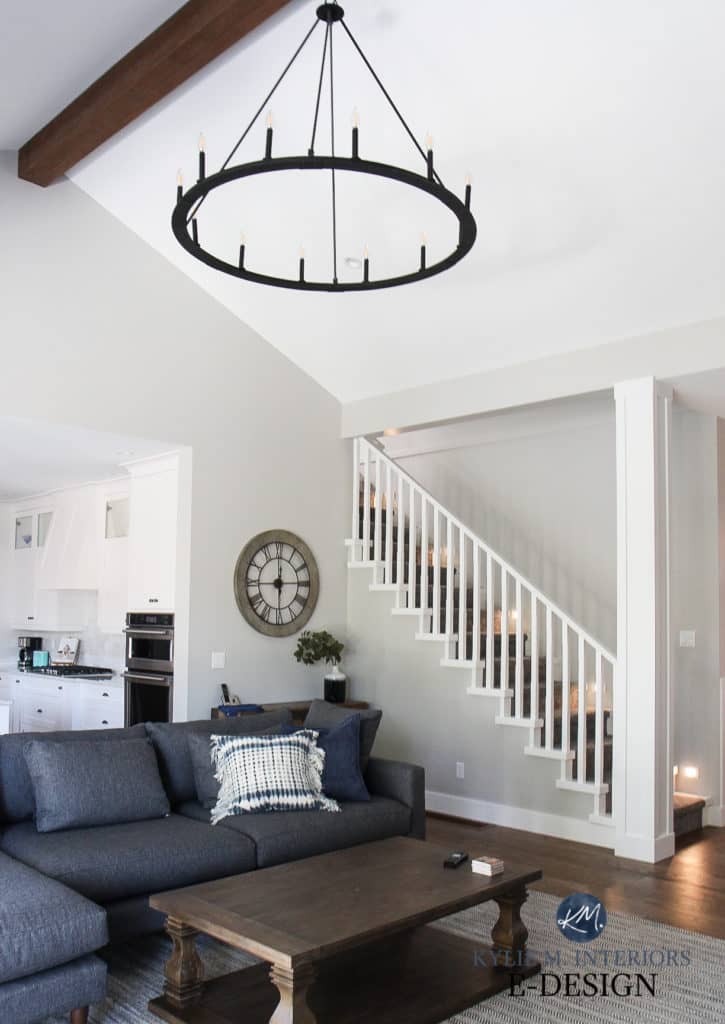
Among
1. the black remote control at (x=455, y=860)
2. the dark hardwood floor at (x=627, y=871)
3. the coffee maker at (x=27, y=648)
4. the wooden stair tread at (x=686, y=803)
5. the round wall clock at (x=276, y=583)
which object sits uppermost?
the round wall clock at (x=276, y=583)

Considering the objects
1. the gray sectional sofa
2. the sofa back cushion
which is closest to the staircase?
the gray sectional sofa

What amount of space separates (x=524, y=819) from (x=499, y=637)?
139 cm

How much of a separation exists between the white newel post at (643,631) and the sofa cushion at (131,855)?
240cm

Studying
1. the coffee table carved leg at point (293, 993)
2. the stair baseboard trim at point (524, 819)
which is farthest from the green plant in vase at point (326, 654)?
the coffee table carved leg at point (293, 993)

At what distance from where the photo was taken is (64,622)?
830cm

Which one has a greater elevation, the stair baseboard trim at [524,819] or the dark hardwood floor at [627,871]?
the stair baseboard trim at [524,819]

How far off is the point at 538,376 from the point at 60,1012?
176 inches

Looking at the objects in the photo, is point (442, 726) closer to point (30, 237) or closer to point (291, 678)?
point (291, 678)

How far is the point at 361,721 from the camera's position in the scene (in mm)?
4773

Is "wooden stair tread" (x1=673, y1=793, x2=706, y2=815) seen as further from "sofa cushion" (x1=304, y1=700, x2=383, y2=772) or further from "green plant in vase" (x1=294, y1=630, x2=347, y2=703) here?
"green plant in vase" (x1=294, y1=630, x2=347, y2=703)

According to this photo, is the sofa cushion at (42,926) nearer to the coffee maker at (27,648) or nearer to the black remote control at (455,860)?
the black remote control at (455,860)

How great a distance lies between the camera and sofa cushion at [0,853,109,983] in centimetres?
277

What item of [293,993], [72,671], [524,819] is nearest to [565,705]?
[524,819]

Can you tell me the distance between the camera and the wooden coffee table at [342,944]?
277 cm
